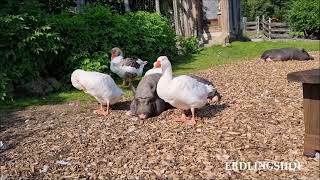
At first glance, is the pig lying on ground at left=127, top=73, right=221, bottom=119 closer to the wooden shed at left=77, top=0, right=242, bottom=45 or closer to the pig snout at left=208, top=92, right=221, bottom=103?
the pig snout at left=208, top=92, right=221, bottom=103

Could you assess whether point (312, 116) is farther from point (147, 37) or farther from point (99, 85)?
point (147, 37)

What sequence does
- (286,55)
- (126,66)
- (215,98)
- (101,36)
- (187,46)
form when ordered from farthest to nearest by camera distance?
1. (187,46)
2. (286,55)
3. (101,36)
4. (126,66)
5. (215,98)

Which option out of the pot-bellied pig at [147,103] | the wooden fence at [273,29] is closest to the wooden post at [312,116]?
the pot-bellied pig at [147,103]

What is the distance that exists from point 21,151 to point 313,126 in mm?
3660

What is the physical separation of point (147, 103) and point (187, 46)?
11916 millimetres

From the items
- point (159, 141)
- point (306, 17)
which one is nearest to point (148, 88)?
point (159, 141)

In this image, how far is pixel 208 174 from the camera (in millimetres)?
4645

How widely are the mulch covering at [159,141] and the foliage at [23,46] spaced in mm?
1975

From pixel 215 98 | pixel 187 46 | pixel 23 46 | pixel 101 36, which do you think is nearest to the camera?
pixel 215 98

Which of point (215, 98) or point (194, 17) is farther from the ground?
point (194, 17)

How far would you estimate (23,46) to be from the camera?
389 inches

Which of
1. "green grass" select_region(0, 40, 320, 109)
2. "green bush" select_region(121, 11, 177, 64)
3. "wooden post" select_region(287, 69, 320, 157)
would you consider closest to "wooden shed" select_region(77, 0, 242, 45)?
"green grass" select_region(0, 40, 320, 109)

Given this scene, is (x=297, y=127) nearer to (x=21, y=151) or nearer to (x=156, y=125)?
(x=156, y=125)

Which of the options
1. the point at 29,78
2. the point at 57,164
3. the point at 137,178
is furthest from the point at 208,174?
the point at 29,78
